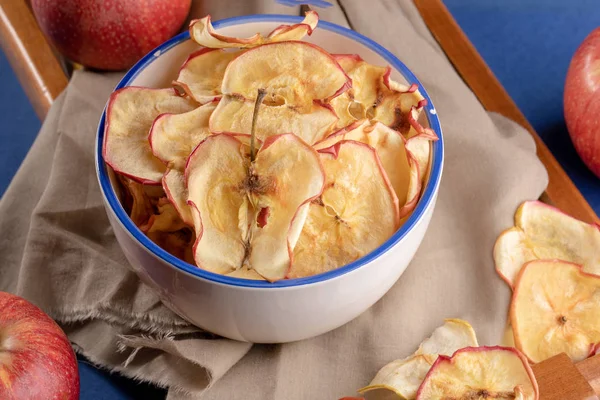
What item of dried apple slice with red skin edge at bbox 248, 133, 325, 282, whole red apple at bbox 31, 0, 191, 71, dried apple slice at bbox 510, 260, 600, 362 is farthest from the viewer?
whole red apple at bbox 31, 0, 191, 71

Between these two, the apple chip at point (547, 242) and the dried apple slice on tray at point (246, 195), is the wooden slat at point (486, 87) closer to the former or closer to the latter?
A: the apple chip at point (547, 242)

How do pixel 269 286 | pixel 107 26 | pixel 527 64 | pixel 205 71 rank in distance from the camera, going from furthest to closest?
pixel 527 64 → pixel 107 26 → pixel 205 71 → pixel 269 286

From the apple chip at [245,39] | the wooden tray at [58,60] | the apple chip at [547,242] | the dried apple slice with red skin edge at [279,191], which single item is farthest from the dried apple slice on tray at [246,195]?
the wooden tray at [58,60]

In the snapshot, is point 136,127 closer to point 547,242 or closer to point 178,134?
point 178,134

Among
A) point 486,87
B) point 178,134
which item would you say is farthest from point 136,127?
point 486,87

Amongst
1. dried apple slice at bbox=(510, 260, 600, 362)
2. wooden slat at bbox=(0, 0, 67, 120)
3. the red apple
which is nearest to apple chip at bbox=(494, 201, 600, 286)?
dried apple slice at bbox=(510, 260, 600, 362)

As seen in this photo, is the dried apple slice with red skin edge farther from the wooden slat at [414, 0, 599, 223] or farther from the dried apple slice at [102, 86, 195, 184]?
the wooden slat at [414, 0, 599, 223]

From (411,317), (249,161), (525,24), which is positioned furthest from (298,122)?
(525,24)
